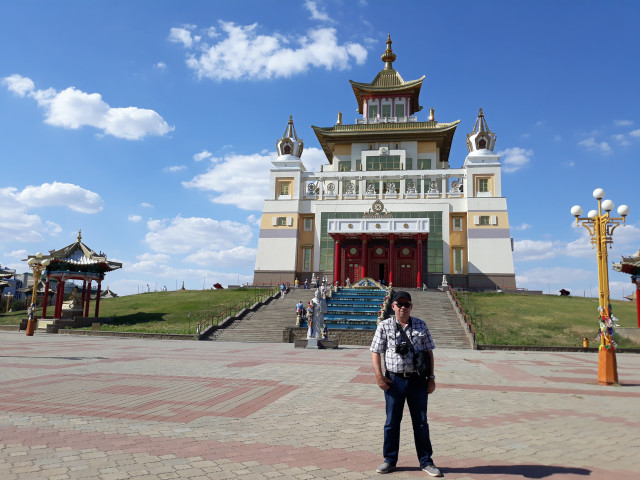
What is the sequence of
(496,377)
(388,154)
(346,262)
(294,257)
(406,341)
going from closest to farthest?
(406,341) → (496,377) → (346,262) → (294,257) → (388,154)

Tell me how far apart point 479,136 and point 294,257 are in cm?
2286

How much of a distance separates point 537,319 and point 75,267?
32128 millimetres

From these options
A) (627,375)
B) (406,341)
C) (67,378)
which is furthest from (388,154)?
(406,341)

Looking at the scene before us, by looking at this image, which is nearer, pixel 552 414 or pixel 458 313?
pixel 552 414

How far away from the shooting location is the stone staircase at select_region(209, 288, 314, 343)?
2545cm

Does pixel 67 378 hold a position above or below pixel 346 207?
below

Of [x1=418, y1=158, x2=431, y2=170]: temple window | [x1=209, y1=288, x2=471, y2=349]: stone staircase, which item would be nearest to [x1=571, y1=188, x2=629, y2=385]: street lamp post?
[x1=209, y1=288, x2=471, y2=349]: stone staircase

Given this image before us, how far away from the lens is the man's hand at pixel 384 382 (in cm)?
468

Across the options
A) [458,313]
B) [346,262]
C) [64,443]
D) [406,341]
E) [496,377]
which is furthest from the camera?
[346,262]

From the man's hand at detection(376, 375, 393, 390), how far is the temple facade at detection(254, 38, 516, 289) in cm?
3667

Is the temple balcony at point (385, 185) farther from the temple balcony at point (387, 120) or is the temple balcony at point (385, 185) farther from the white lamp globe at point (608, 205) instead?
the white lamp globe at point (608, 205)

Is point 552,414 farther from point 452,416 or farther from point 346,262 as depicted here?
point 346,262

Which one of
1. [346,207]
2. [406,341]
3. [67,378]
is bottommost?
[67,378]

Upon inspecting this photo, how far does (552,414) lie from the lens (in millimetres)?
7461
